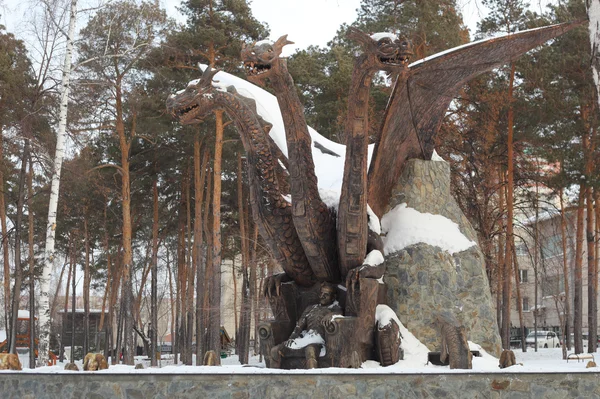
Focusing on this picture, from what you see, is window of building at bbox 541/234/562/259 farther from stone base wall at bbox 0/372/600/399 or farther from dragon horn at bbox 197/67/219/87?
stone base wall at bbox 0/372/600/399

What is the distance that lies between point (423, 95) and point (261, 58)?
8.01 feet

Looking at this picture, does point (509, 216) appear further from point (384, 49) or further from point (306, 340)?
point (384, 49)

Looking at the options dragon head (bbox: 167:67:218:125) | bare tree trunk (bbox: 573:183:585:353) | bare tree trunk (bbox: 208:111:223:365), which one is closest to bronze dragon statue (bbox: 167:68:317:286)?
dragon head (bbox: 167:67:218:125)

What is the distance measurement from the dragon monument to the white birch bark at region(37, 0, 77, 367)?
4.72 meters

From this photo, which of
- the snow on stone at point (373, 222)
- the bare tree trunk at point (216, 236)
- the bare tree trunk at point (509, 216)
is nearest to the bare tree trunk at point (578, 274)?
the bare tree trunk at point (509, 216)

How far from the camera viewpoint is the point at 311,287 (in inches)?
319

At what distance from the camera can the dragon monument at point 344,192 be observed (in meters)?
7.16

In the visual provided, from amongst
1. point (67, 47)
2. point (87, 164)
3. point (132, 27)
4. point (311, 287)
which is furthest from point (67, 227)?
point (311, 287)

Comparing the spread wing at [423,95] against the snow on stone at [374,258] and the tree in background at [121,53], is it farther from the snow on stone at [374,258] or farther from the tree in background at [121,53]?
the tree in background at [121,53]

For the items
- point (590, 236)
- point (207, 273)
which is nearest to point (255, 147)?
point (590, 236)

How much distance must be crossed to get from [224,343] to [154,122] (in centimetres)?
1488

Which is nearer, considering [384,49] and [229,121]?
[384,49]

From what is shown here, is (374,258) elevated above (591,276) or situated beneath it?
elevated above

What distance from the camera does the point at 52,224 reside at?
Result: 1178cm
